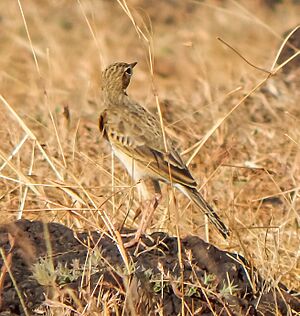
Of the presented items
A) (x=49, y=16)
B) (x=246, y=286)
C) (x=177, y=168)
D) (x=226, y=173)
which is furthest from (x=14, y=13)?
(x=246, y=286)

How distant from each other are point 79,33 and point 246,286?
896cm

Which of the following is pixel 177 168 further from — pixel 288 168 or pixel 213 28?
pixel 213 28

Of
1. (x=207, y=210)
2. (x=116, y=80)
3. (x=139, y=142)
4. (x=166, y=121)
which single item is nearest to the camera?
(x=207, y=210)

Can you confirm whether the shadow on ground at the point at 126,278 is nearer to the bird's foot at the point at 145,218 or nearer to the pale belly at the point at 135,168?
the bird's foot at the point at 145,218

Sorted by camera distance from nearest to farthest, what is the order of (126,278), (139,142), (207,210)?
(126,278), (207,210), (139,142)

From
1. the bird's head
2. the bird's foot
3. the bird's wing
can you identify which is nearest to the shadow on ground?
the bird's foot

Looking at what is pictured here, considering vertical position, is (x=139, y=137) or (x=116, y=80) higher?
(x=116, y=80)

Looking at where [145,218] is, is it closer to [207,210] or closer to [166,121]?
[207,210]

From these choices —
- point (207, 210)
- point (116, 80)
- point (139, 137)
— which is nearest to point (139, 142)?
point (139, 137)

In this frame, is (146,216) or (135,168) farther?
(135,168)

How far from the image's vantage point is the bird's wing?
235 inches

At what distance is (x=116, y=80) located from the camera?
634 cm

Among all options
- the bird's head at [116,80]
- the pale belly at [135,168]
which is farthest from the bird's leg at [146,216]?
the bird's head at [116,80]

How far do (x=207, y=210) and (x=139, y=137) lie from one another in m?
0.64
